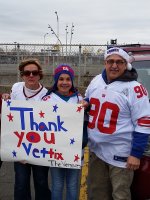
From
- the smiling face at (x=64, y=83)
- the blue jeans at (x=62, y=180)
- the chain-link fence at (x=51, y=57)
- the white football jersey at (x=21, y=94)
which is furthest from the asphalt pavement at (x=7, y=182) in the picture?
the chain-link fence at (x=51, y=57)

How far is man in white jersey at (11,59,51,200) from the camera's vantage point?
396cm

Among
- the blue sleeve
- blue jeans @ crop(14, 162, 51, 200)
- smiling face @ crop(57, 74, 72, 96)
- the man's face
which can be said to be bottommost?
blue jeans @ crop(14, 162, 51, 200)

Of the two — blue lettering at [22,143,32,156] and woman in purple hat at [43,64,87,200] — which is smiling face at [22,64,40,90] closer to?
woman in purple hat at [43,64,87,200]

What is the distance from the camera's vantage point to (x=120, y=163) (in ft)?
11.7

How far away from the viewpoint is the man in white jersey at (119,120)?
11.2 feet

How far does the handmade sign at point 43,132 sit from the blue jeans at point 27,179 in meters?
0.13

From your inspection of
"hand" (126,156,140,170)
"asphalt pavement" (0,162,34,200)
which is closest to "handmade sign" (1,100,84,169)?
"hand" (126,156,140,170)

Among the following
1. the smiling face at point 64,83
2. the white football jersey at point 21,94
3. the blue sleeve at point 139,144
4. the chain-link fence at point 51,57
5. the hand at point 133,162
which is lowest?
the hand at point 133,162

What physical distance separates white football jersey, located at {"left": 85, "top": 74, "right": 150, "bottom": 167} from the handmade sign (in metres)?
0.24

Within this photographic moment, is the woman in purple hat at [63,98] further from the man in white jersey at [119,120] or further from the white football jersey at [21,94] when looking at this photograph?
the man in white jersey at [119,120]

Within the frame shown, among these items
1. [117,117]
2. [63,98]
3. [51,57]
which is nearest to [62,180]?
[63,98]

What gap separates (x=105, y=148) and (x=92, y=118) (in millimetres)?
314

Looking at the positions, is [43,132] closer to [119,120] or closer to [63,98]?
[63,98]

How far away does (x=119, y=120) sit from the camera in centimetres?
352
